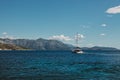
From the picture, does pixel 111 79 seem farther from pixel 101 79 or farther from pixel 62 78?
pixel 62 78

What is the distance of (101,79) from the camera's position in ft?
174

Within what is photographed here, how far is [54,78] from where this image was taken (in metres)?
53.6

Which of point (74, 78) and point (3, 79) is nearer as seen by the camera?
point (3, 79)

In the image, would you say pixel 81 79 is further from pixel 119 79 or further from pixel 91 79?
pixel 119 79

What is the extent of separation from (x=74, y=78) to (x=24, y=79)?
990cm

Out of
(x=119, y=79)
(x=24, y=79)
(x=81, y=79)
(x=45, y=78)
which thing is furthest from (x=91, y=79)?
(x=24, y=79)

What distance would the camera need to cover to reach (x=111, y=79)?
53.3 metres

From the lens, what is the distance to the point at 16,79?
168 feet

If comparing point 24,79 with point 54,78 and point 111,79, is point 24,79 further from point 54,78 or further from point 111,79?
point 111,79

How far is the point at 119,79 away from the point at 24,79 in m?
18.0

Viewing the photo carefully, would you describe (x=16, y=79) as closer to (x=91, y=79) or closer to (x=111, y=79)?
(x=91, y=79)

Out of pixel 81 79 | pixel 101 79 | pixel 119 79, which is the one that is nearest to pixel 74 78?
pixel 81 79

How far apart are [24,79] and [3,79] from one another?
3858 millimetres

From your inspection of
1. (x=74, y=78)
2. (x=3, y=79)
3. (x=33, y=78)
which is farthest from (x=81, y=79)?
(x=3, y=79)
